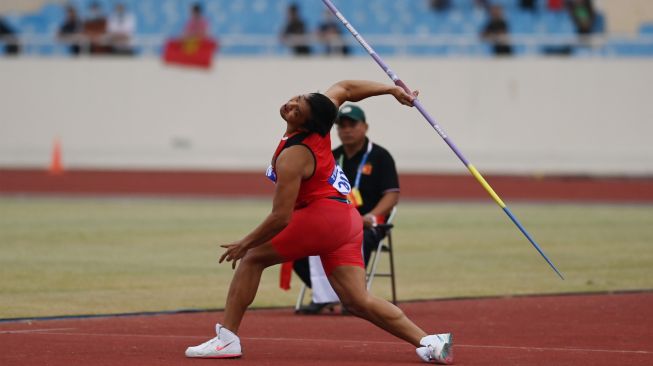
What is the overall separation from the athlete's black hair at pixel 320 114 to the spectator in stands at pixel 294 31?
22.8 meters

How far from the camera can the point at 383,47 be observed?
3142cm

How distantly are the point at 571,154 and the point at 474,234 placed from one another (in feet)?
41.5

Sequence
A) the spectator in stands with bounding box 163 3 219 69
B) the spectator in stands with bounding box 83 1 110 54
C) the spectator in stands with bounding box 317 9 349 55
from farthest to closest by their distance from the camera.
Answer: the spectator in stands with bounding box 83 1 110 54 < the spectator in stands with bounding box 163 3 219 69 < the spectator in stands with bounding box 317 9 349 55

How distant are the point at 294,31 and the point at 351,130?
795 inches

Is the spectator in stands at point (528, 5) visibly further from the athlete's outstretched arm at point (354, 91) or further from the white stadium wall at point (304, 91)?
the athlete's outstretched arm at point (354, 91)

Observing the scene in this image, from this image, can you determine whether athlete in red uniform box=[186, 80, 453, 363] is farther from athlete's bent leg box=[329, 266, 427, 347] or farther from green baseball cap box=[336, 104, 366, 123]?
green baseball cap box=[336, 104, 366, 123]

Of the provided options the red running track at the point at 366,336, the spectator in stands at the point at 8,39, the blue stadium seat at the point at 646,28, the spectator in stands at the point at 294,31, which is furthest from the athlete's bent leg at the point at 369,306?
the spectator in stands at the point at 8,39

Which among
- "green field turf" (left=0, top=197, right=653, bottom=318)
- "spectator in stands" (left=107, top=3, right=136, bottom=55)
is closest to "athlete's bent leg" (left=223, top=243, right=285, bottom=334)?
"green field turf" (left=0, top=197, right=653, bottom=318)

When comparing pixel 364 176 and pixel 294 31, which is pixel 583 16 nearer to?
pixel 294 31

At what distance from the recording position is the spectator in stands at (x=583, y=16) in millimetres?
29875

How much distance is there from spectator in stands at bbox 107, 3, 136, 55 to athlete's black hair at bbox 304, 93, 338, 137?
80.2ft

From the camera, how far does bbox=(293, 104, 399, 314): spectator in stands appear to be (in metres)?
11.6

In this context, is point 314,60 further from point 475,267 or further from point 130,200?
point 475,267

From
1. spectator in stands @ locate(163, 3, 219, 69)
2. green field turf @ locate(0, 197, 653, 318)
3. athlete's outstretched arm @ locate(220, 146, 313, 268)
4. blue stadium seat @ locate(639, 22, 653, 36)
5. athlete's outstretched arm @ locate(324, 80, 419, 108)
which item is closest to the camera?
athlete's outstretched arm @ locate(220, 146, 313, 268)
